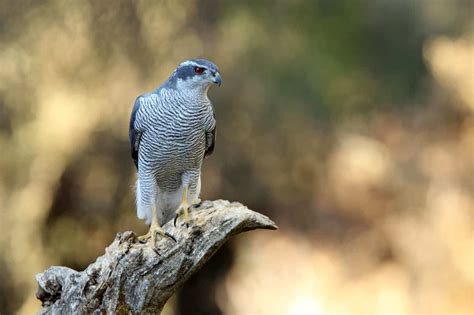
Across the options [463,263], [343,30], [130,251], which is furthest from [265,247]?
[130,251]

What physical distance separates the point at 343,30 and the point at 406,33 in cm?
61

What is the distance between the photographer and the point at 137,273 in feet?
9.22

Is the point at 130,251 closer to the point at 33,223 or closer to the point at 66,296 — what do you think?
the point at 66,296

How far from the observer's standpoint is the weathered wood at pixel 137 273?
109 inches

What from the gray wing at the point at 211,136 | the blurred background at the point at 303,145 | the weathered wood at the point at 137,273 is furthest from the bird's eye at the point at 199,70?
the blurred background at the point at 303,145

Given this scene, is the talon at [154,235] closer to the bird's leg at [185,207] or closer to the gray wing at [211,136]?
the bird's leg at [185,207]

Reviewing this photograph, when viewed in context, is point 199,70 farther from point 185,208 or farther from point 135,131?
point 185,208

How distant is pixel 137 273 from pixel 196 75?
1.00 metres

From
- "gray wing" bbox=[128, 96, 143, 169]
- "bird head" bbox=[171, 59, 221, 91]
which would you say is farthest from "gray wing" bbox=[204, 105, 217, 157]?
"gray wing" bbox=[128, 96, 143, 169]

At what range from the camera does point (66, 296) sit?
279cm

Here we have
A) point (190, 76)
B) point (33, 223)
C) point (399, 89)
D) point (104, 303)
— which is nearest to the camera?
point (104, 303)

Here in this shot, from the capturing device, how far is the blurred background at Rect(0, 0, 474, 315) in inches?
201

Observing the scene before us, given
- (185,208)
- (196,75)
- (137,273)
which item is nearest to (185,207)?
(185,208)

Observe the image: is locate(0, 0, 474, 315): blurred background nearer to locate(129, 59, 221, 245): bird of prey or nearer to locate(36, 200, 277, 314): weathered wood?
locate(129, 59, 221, 245): bird of prey
